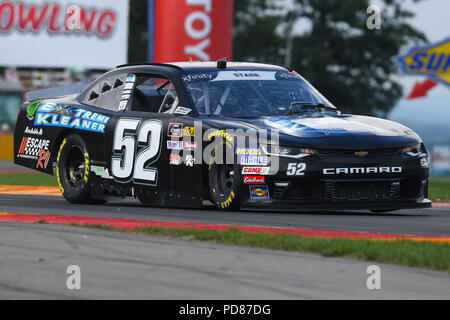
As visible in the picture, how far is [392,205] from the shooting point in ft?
→ 31.2

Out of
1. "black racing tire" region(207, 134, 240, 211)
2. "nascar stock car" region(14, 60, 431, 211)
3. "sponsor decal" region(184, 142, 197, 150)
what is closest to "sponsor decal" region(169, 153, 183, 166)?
"nascar stock car" region(14, 60, 431, 211)

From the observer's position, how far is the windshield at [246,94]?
1020cm

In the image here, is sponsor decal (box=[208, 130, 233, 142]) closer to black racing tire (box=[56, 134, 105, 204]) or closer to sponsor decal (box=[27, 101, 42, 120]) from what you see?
black racing tire (box=[56, 134, 105, 204])

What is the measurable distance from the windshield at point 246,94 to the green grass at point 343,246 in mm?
2600

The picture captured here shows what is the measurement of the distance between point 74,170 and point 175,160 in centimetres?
201

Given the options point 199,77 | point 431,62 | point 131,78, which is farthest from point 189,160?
point 431,62

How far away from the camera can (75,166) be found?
11.6 metres

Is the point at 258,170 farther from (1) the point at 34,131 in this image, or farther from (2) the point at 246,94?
(1) the point at 34,131

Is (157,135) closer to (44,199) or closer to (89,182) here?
(89,182)

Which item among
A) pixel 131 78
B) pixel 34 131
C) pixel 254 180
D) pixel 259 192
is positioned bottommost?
pixel 259 192

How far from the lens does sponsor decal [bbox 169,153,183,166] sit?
32.7 ft

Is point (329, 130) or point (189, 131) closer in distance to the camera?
point (329, 130)

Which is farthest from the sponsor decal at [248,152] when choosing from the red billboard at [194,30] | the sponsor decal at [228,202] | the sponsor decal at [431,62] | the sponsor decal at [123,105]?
the sponsor decal at [431,62]
